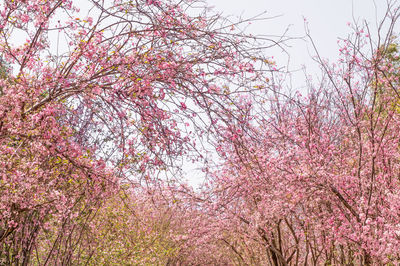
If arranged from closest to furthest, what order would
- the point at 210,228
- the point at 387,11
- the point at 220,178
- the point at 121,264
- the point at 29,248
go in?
the point at 387,11 < the point at 29,248 < the point at 121,264 < the point at 220,178 < the point at 210,228

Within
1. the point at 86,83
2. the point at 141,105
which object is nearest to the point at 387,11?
the point at 141,105

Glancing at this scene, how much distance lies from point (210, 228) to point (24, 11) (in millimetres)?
8748

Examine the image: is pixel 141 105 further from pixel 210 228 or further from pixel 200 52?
pixel 210 228

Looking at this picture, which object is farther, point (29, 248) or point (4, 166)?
point (29, 248)

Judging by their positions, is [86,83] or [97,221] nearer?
[86,83]

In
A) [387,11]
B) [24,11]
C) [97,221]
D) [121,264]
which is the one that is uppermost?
[387,11]

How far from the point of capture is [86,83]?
394cm

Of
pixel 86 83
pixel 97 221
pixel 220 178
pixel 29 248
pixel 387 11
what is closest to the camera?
pixel 86 83

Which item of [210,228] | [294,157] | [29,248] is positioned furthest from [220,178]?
[29,248]

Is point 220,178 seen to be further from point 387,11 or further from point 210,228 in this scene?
point 387,11

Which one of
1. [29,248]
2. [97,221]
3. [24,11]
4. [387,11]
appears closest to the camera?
[24,11]

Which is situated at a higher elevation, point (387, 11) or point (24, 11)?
point (387, 11)

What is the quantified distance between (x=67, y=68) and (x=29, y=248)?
170 inches

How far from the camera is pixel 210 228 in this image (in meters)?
11.4
